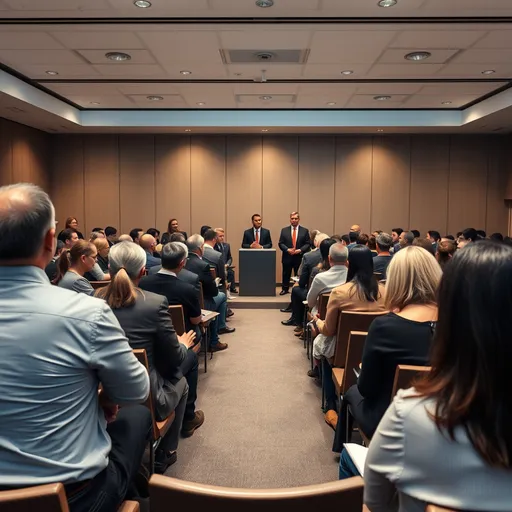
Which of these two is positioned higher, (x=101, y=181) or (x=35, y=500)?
(x=101, y=181)

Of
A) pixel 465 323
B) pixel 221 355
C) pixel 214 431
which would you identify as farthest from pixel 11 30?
pixel 465 323

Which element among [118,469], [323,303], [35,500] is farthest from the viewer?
[323,303]

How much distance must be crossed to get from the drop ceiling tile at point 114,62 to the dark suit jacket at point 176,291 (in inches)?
141

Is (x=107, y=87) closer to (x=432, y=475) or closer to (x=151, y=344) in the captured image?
(x=151, y=344)

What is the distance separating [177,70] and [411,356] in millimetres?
6094

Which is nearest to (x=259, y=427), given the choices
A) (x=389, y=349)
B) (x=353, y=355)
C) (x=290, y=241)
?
(x=353, y=355)

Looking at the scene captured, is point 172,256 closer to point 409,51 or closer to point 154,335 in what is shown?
point 154,335

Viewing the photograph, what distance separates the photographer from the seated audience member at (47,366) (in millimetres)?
1387

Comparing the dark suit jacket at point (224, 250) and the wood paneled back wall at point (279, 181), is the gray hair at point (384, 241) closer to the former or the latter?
the dark suit jacket at point (224, 250)

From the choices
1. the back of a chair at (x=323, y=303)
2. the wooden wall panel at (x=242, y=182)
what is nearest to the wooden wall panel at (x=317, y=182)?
the wooden wall panel at (x=242, y=182)

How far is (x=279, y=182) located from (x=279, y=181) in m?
0.02

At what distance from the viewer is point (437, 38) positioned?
5.66 m

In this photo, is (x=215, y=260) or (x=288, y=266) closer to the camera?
(x=215, y=260)

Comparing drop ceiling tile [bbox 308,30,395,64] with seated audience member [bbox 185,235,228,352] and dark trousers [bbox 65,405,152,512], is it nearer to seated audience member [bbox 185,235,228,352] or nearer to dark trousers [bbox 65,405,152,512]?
seated audience member [bbox 185,235,228,352]
